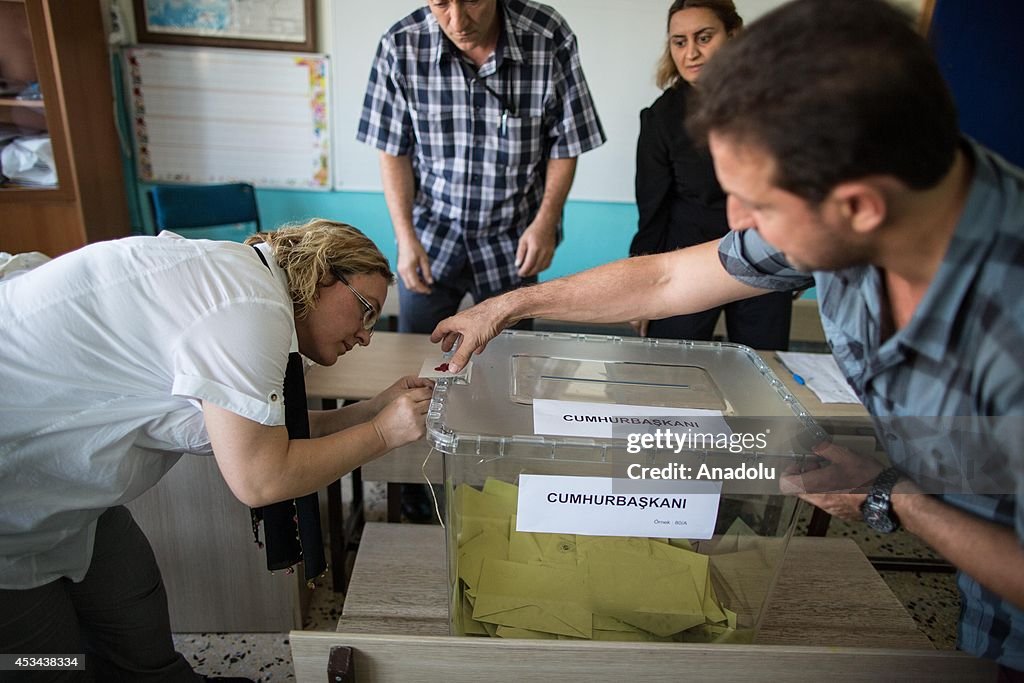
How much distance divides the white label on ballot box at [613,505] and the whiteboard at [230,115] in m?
2.65

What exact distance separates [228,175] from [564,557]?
9.40ft

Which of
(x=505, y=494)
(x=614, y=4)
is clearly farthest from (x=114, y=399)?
(x=614, y=4)

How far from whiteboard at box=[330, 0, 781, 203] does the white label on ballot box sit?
223 cm

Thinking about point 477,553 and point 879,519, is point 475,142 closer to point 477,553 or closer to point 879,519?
point 477,553

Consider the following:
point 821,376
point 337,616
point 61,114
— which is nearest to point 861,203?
point 821,376

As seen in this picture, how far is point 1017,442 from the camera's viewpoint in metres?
0.61

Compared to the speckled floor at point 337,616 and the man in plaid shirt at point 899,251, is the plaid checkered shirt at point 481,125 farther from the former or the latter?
the man in plaid shirt at point 899,251

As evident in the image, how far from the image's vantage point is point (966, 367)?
656 mm

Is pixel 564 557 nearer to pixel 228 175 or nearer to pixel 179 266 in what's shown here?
pixel 179 266

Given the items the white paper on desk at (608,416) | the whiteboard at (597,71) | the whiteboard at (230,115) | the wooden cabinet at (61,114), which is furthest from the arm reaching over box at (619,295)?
the wooden cabinet at (61,114)

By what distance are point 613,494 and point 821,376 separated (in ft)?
3.91

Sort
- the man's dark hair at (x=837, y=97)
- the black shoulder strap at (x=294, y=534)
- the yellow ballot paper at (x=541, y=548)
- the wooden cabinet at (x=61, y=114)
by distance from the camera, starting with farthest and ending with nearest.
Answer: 1. the wooden cabinet at (x=61, y=114)
2. the black shoulder strap at (x=294, y=534)
3. the yellow ballot paper at (x=541, y=548)
4. the man's dark hair at (x=837, y=97)

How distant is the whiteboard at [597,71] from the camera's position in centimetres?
265

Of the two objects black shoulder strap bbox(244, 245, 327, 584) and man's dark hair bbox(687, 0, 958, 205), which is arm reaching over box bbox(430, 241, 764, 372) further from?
man's dark hair bbox(687, 0, 958, 205)
